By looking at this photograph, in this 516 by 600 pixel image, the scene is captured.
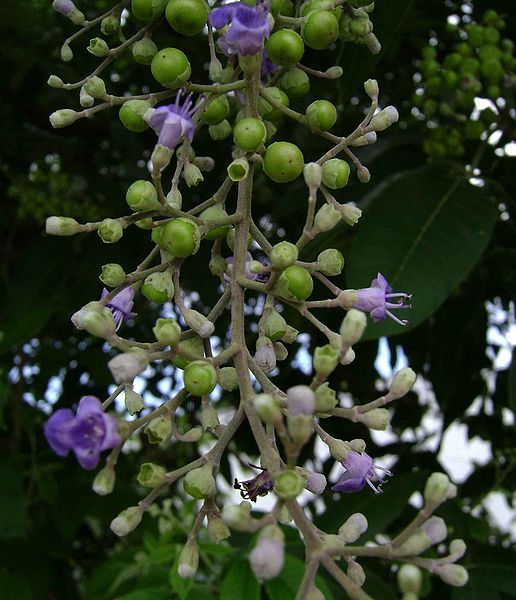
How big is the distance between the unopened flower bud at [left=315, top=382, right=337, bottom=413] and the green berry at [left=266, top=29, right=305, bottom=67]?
46 centimetres

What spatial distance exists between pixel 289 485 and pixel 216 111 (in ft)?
1.85

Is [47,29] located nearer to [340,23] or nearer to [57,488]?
[57,488]

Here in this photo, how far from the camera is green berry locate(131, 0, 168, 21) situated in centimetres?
116

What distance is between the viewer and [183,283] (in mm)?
2574

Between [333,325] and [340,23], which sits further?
[333,325]

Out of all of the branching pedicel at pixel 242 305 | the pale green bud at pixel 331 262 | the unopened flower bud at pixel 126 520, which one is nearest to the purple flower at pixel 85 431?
the branching pedicel at pixel 242 305

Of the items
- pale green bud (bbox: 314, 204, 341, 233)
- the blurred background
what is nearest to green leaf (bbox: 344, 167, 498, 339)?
the blurred background

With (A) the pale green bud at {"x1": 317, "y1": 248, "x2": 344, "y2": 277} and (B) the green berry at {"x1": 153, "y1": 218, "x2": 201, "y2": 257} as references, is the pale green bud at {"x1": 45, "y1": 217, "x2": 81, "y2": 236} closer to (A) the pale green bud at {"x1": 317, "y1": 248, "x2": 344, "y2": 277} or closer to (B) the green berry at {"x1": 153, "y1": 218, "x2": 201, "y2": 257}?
(B) the green berry at {"x1": 153, "y1": 218, "x2": 201, "y2": 257}

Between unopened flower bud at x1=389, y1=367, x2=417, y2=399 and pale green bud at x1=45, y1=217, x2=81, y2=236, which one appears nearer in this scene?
unopened flower bud at x1=389, y1=367, x2=417, y2=399

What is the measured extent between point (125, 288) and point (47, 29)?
1.86m

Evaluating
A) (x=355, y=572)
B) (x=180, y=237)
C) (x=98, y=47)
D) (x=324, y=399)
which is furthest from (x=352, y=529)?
(x=98, y=47)

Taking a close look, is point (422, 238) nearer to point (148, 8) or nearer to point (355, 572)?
point (148, 8)

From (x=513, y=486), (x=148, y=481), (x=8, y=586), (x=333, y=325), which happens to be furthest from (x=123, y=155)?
(x=148, y=481)

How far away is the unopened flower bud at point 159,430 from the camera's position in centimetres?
87
